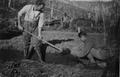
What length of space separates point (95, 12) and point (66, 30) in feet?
1.80

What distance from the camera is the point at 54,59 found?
3062 millimetres

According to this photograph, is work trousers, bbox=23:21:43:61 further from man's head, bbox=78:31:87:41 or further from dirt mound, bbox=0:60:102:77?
man's head, bbox=78:31:87:41

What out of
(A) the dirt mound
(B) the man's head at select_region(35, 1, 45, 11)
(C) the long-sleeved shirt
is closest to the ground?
(A) the dirt mound

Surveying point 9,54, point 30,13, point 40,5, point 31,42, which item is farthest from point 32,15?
point 9,54

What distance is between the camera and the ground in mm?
2955

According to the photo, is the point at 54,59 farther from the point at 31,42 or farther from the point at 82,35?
the point at 82,35

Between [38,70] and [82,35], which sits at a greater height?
[82,35]

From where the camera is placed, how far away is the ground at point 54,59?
116 inches

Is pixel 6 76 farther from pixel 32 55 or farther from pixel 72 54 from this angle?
pixel 72 54

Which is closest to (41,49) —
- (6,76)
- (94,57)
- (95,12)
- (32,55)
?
(32,55)

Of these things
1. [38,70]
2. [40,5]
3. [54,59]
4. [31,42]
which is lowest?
[38,70]

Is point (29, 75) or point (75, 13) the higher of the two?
point (75, 13)

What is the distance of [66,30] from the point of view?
3.09 meters

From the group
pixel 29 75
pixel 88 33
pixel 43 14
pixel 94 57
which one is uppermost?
pixel 43 14
